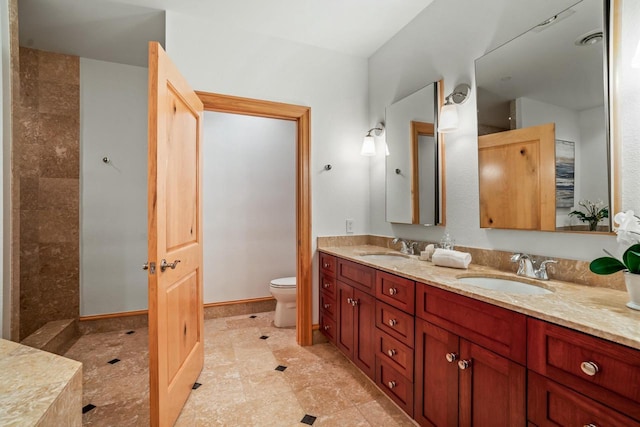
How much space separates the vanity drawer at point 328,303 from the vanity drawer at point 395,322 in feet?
2.16

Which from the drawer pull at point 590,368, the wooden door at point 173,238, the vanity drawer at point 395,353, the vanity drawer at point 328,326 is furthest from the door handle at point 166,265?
the drawer pull at point 590,368

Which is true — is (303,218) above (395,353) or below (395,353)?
above

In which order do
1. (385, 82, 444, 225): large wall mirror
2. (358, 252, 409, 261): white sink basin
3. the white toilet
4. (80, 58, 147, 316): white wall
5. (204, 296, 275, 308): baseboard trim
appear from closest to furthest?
1. (385, 82, 444, 225): large wall mirror
2. (358, 252, 409, 261): white sink basin
3. (80, 58, 147, 316): white wall
4. the white toilet
5. (204, 296, 275, 308): baseboard trim

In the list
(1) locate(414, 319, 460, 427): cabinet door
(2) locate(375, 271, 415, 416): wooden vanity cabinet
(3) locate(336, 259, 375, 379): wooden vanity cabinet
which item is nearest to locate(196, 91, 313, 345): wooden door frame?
(3) locate(336, 259, 375, 379): wooden vanity cabinet

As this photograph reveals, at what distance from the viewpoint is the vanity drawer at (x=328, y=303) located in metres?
2.46

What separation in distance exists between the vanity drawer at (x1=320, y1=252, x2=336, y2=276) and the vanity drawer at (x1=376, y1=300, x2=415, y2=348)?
0.66 m

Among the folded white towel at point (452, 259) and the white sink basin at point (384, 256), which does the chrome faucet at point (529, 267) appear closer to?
the folded white towel at point (452, 259)

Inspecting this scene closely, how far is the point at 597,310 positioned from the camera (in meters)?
0.98

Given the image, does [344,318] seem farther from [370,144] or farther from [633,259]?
[633,259]

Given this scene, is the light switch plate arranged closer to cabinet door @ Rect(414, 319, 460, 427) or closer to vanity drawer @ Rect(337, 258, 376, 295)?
vanity drawer @ Rect(337, 258, 376, 295)

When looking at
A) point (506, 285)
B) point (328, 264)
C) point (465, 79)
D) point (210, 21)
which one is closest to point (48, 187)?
point (210, 21)

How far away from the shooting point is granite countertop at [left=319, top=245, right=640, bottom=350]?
826mm

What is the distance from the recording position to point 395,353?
66.2 inches

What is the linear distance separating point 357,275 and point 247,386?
104 centimetres
